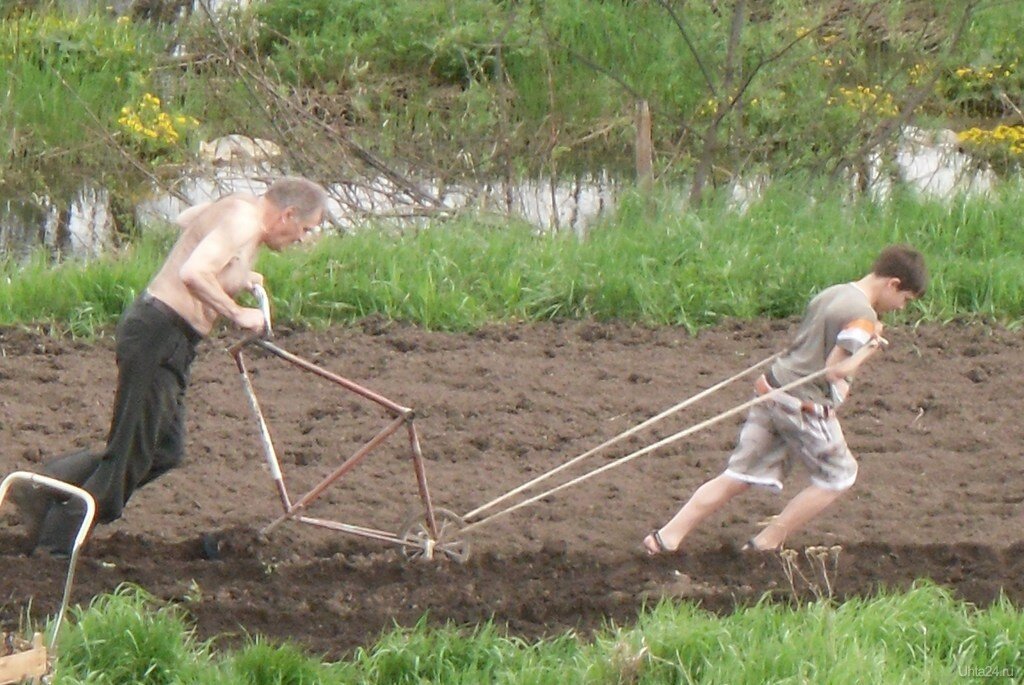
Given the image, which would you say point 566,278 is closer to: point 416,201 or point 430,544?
point 416,201

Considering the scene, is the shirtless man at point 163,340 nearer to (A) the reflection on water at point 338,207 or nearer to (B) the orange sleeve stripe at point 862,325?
(B) the orange sleeve stripe at point 862,325

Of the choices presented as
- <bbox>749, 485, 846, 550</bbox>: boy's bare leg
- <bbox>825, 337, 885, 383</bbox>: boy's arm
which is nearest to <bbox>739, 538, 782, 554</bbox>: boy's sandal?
<bbox>749, 485, 846, 550</bbox>: boy's bare leg

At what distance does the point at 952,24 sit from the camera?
1148 cm

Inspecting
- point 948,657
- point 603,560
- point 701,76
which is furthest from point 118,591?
point 701,76

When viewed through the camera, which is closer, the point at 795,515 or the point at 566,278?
the point at 795,515

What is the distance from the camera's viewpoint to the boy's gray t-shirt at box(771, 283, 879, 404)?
5660mm

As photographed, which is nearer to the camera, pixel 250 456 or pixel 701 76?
pixel 250 456

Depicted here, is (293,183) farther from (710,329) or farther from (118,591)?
(710,329)

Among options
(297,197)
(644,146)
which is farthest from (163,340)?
→ (644,146)

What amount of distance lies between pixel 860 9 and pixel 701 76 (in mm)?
1445

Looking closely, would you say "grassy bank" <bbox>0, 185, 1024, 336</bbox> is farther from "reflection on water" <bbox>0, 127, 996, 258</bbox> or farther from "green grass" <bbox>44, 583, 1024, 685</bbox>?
"green grass" <bbox>44, 583, 1024, 685</bbox>

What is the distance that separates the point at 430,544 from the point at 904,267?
Result: 2.07m

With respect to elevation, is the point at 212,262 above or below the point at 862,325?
above

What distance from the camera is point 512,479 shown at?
7.12 meters
